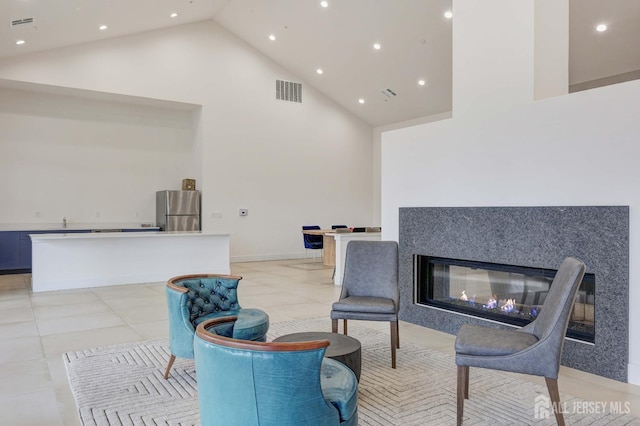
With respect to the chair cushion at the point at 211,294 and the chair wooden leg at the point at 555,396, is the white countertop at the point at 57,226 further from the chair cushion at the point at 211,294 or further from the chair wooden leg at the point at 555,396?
the chair wooden leg at the point at 555,396

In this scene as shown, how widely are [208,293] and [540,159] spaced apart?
3109mm

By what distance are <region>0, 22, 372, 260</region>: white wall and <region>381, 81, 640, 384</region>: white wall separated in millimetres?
6435

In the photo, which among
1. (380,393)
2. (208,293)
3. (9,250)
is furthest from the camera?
(9,250)

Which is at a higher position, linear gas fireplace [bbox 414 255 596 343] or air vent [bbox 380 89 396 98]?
air vent [bbox 380 89 396 98]

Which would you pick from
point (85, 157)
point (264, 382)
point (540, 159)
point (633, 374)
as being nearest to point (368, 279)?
point (540, 159)

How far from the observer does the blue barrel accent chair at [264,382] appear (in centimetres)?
170

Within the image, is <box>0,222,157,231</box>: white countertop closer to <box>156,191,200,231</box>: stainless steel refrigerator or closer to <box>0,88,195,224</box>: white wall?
<box>0,88,195,224</box>: white wall

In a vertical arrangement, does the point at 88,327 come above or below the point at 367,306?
below

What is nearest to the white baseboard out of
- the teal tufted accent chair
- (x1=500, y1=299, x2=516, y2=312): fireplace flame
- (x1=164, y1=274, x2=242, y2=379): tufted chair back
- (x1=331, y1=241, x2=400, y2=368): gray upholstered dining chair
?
(x1=500, y1=299, x2=516, y2=312): fireplace flame

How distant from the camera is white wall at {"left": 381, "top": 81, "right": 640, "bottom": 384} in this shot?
321cm

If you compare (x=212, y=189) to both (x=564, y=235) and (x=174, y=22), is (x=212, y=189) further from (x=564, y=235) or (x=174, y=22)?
(x=564, y=235)

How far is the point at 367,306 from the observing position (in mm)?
3691

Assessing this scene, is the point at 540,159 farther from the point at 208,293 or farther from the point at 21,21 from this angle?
the point at 21,21

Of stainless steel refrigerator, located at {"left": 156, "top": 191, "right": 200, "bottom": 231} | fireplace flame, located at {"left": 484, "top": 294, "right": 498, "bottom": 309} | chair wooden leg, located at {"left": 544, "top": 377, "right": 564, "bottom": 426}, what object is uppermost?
stainless steel refrigerator, located at {"left": 156, "top": 191, "right": 200, "bottom": 231}
